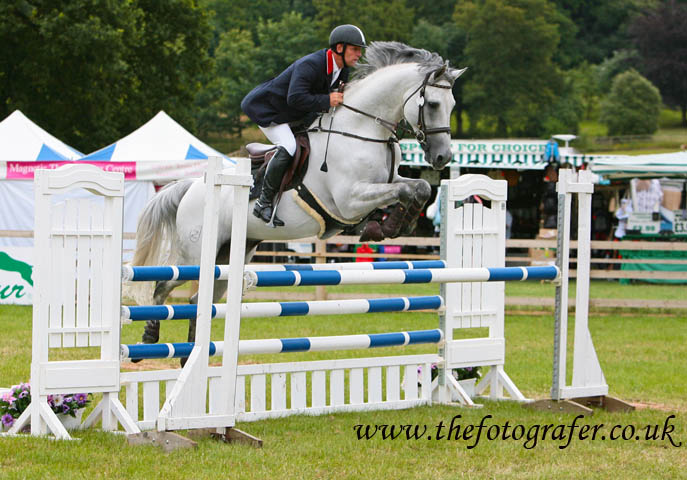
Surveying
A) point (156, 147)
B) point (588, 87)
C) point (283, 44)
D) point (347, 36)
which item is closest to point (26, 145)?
point (156, 147)

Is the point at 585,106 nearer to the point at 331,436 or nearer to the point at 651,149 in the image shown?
the point at 651,149

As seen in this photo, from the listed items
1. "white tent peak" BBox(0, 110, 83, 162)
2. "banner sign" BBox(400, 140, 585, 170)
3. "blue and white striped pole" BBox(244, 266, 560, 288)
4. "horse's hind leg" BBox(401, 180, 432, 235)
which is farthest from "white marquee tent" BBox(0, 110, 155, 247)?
"blue and white striped pole" BBox(244, 266, 560, 288)

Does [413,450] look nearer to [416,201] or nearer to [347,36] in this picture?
[416,201]

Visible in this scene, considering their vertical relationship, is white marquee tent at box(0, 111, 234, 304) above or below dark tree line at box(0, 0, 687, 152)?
below

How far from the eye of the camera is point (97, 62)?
78.1 feet

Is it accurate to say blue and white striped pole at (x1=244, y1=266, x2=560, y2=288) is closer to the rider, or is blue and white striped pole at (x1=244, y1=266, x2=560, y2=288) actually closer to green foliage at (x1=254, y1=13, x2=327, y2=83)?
the rider

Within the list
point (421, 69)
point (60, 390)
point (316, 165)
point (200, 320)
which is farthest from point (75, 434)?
point (421, 69)

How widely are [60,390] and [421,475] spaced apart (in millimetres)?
1809

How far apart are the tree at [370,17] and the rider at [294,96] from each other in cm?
5121

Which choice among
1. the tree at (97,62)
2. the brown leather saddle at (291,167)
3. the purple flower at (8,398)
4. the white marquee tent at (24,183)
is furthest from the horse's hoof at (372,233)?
the tree at (97,62)

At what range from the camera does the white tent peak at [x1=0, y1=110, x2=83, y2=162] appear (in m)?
14.8

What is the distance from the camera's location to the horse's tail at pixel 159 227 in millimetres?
6656

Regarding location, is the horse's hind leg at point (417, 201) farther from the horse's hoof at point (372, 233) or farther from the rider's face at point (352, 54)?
the rider's face at point (352, 54)

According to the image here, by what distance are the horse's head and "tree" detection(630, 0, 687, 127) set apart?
56.4m
